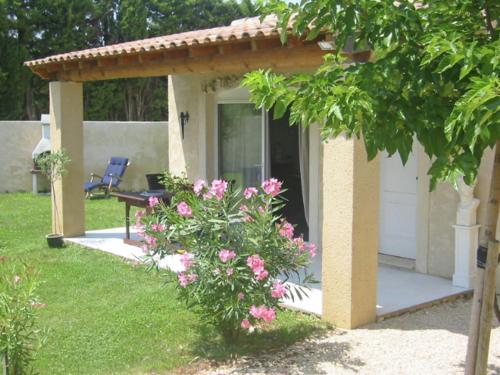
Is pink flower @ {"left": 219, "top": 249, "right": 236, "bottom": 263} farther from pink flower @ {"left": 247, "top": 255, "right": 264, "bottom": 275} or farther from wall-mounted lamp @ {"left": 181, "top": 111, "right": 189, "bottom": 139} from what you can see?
Answer: wall-mounted lamp @ {"left": 181, "top": 111, "right": 189, "bottom": 139}

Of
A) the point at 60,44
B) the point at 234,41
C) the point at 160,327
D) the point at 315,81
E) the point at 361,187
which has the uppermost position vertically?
the point at 60,44

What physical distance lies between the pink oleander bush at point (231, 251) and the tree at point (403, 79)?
2230 mm

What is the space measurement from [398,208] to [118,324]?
13.9 ft

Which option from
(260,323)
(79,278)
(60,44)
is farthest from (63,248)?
(60,44)

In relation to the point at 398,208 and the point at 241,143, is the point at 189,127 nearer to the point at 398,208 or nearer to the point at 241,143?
the point at 241,143

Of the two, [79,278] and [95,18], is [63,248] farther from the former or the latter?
[95,18]

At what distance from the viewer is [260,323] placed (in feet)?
18.2

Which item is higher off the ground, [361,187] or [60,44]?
[60,44]

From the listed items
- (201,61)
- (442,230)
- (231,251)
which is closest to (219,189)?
(231,251)

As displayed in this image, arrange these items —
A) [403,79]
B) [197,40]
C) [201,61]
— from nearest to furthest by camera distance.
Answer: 1. [403,79]
2. [197,40]
3. [201,61]

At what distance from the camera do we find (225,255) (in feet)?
16.8

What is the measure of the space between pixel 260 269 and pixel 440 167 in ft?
9.06

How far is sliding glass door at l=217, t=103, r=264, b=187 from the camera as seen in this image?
35.0ft

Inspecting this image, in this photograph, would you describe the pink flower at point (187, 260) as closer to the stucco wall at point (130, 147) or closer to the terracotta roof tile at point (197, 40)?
the terracotta roof tile at point (197, 40)
